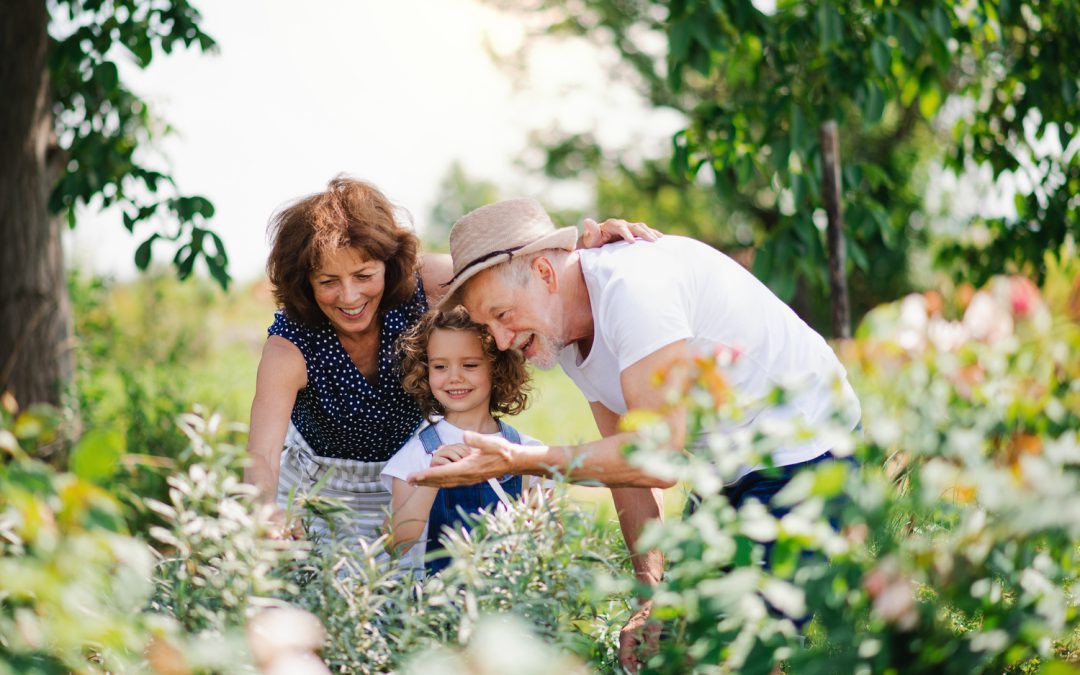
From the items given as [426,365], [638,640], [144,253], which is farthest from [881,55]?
[144,253]

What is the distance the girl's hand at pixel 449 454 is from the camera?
2.17m

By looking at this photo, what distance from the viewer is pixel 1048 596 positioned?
133 cm

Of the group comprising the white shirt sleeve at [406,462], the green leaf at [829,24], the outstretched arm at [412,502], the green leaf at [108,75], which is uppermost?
the green leaf at [108,75]

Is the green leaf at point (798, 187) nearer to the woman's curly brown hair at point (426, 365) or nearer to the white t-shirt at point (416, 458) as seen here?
the woman's curly brown hair at point (426, 365)

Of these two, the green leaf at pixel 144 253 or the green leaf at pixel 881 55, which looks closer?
the green leaf at pixel 881 55

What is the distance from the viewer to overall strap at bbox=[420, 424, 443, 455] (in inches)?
105

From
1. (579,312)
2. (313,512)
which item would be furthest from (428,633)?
(579,312)

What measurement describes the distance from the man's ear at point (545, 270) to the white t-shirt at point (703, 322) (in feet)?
0.26

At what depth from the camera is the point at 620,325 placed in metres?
1.96

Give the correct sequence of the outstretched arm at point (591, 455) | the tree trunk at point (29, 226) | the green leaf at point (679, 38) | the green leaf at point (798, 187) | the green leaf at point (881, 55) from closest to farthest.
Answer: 1. the outstretched arm at point (591, 455)
2. the green leaf at point (679, 38)
3. the green leaf at point (881, 55)
4. the green leaf at point (798, 187)
5. the tree trunk at point (29, 226)

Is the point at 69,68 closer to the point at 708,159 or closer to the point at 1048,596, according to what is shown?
the point at 708,159

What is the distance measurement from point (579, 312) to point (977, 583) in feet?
3.92

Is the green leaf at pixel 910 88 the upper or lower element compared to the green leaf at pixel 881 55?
lower

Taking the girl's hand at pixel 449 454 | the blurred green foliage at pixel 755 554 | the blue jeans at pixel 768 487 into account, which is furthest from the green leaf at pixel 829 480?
the girl's hand at pixel 449 454
